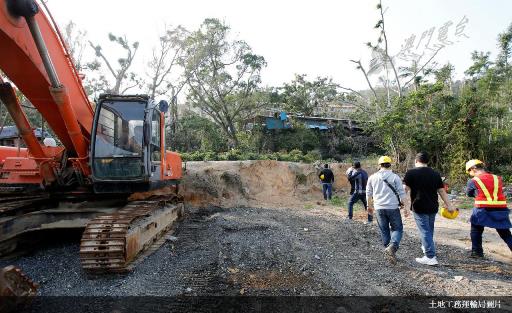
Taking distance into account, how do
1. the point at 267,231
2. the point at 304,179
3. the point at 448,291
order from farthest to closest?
1. the point at 304,179
2. the point at 267,231
3. the point at 448,291

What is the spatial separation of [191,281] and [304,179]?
13141mm

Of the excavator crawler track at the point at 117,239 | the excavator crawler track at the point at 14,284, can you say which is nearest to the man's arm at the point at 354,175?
the excavator crawler track at the point at 117,239

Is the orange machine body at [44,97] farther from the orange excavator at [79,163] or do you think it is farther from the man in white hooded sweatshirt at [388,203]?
the man in white hooded sweatshirt at [388,203]

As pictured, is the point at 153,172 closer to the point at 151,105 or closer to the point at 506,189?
the point at 151,105

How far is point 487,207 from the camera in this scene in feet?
19.3

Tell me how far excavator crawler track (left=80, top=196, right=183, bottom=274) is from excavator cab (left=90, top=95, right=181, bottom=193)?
1.62 ft

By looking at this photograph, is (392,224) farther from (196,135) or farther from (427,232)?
(196,135)

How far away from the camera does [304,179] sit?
57.9 ft

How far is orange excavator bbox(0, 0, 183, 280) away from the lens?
5.08 m

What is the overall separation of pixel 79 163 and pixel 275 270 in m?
3.65

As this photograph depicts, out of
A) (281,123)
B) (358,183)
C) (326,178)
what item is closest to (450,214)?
(358,183)

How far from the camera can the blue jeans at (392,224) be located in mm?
5527

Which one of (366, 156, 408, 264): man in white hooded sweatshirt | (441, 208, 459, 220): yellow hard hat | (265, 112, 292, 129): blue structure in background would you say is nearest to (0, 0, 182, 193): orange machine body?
(366, 156, 408, 264): man in white hooded sweatshirt

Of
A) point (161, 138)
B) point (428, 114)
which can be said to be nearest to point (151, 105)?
point (161, 138)
